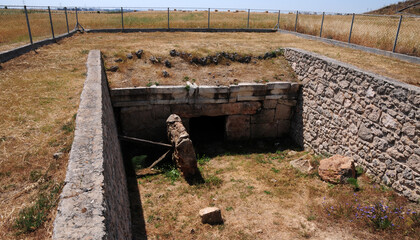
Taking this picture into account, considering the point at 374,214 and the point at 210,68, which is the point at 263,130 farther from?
the point at 374,214

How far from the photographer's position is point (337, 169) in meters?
7.21

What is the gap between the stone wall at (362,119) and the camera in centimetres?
604

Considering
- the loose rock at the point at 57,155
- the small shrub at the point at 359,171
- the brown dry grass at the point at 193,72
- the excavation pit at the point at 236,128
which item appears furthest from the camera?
the brown dry grass at the point at 193,72

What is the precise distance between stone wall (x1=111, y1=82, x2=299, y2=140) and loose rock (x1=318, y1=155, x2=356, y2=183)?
3.30 meters

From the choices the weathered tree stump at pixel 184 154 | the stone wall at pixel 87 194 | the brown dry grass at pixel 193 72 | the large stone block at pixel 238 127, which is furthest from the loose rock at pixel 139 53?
the stone wall at pixel 87 194

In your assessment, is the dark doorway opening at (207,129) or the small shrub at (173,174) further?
the dark doorway opening at (207,129)

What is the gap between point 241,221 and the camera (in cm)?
618

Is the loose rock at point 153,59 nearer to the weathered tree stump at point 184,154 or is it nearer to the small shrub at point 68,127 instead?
the weathered tree stump at point 184,154

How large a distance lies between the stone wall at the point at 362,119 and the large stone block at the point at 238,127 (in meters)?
1.90

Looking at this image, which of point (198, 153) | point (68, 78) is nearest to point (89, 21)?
point (68, 78)

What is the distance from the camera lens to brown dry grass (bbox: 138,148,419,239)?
18.7ft

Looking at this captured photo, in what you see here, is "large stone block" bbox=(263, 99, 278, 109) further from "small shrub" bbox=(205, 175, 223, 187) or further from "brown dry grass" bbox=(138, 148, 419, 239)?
"small shrub" bbox=(205, 175, 223, 187)

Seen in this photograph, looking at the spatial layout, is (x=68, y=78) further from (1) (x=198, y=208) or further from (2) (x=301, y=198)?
(2) (x=301, y=198)

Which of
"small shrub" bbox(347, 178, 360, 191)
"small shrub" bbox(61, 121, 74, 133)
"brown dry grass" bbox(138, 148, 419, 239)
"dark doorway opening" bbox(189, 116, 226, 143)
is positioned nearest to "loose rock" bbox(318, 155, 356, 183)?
"small shrub" bbox(347, 178, 360, 191)
